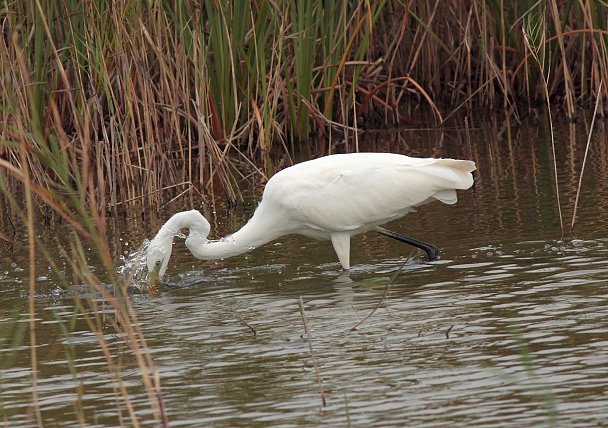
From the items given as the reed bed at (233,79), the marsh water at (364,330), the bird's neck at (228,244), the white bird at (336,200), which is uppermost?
the reed bed at (233,79)

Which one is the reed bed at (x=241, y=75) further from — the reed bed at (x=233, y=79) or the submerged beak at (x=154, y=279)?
the submerged beak at (x=154, y=279)

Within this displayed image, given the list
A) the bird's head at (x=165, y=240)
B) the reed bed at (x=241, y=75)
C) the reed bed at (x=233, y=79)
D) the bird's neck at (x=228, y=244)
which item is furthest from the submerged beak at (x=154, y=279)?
the reed bed at (x=241, y=75)

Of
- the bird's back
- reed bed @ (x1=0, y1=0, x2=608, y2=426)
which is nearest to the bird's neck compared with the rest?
the bird's back

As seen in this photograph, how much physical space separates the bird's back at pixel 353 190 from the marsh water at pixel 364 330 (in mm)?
348

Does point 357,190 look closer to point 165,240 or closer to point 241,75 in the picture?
point 165,240

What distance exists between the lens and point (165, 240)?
7523 mm

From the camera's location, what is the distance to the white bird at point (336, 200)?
301 inches

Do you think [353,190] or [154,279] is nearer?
[154,279]

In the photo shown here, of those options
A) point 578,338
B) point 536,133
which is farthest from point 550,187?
point 578,338

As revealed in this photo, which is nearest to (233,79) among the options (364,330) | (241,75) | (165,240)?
(241,75)

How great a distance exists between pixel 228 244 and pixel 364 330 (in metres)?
2.25

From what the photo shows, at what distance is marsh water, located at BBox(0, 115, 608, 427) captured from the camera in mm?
4336

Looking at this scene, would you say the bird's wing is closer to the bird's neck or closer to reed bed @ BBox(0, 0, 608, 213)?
the bird's neck

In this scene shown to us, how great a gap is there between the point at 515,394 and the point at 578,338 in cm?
88
